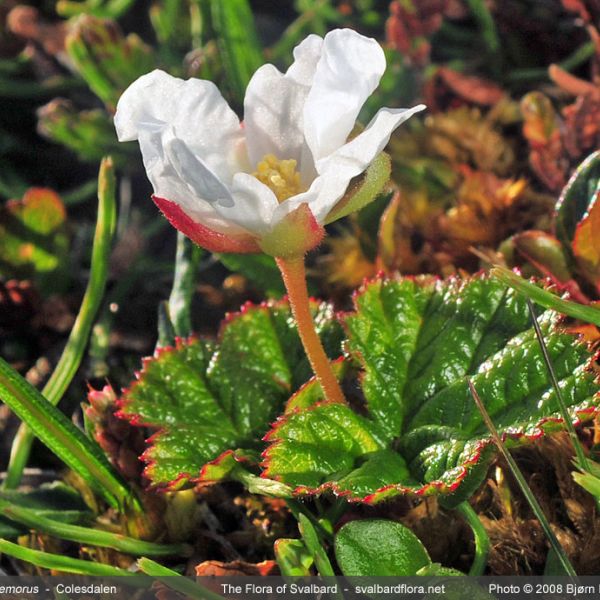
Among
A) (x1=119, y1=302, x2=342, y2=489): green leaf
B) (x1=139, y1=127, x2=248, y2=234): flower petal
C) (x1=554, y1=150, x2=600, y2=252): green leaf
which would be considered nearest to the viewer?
(x1=139, y1=127, x2=248, y2=234): flower petal

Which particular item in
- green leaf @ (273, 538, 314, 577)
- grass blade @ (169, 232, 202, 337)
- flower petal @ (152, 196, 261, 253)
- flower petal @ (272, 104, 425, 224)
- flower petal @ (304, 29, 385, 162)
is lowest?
green leaf @ (273, 538, 314, 577)

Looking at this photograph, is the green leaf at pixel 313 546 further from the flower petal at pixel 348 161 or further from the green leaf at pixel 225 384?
the flower petal at pixel 348 161

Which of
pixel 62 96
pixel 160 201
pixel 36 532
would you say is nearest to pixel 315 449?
pixel 160 201

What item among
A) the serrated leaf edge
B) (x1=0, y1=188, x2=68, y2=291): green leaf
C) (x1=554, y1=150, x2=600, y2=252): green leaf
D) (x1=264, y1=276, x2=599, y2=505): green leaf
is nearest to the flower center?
(x1=264, y1=276, x2=599, y2=505): green leaf

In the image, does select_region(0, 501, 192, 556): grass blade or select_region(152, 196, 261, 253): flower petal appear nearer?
select_region(152, 196, 261, 253): flower petal

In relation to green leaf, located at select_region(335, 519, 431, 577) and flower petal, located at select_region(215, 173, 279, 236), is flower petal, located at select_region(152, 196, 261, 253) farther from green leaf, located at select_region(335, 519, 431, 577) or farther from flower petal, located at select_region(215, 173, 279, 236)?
green leaf, located at select_region(335, 519, 431, 577)

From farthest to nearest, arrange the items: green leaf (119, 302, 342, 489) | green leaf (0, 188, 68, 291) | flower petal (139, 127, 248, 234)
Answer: green leaf (0, 188, 68, 291) → green leaf (119, 302, 342, 489) → flower petal (139, 127, 248, 234)

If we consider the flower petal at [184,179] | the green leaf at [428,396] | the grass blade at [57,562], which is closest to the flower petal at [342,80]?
the flower petal at [184,179]
